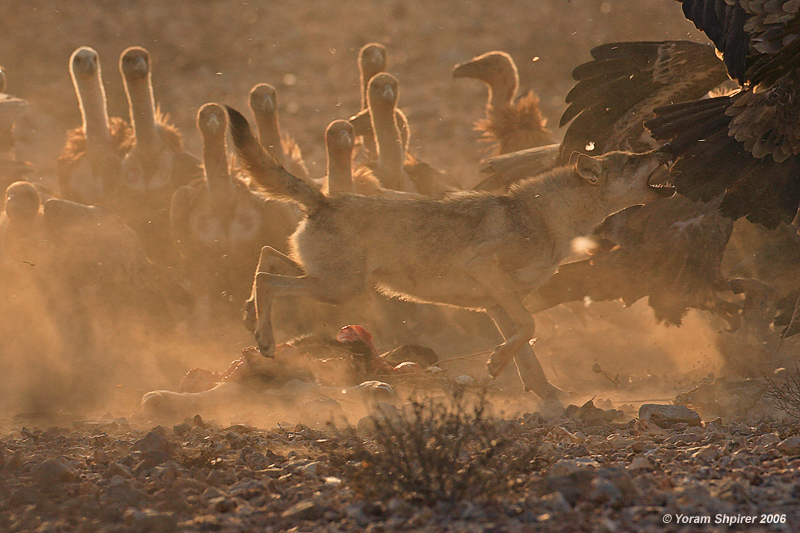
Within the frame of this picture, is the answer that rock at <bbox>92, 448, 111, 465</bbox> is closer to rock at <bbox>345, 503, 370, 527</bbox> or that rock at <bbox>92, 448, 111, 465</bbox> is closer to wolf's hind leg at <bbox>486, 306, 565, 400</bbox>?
rock at <bbox>345, 503, 370, 527</bbox>

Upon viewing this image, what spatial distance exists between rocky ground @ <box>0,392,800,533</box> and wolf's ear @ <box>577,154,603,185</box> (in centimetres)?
257

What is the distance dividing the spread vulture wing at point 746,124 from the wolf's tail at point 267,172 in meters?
2.85

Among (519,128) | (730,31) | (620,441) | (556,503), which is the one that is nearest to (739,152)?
(730,31)

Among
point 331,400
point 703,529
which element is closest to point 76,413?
point 331,400

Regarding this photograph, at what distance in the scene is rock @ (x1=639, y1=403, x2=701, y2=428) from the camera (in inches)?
247

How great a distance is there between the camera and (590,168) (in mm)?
7395

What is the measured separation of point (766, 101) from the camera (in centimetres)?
658

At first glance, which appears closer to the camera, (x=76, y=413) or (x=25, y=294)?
(x=76, y=413)

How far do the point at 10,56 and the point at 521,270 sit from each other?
23859 mm

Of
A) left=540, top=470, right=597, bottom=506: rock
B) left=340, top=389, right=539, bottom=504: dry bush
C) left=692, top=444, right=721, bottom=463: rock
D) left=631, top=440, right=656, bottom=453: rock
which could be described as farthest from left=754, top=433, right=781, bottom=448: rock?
left=540, top=470, right=597, bottom=506: rock

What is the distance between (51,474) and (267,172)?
11.0 feet

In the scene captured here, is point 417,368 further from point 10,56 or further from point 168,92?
point 10,56

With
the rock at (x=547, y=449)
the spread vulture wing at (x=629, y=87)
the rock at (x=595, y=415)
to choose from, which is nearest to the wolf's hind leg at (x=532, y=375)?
the rock at (x=595, y=415)

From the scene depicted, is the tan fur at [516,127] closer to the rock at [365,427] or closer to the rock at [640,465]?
the rock at [365,427]
